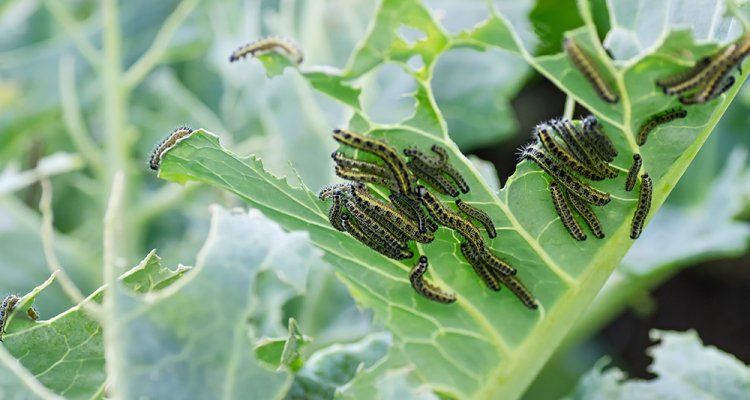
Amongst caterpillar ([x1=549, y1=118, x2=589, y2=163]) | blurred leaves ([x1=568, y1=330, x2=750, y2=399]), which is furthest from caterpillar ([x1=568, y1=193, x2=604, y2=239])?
blurred leaves ([x1=568, y1=330, x2=750, y2=399])

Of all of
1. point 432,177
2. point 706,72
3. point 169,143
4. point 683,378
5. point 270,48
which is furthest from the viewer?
point 683,378

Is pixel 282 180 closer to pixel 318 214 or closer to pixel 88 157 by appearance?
pixel 318 214

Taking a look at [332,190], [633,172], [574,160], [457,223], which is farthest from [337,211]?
[633,172]

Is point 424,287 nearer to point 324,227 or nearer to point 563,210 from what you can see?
point 324,227

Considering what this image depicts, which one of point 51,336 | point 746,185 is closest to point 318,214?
point 51,336

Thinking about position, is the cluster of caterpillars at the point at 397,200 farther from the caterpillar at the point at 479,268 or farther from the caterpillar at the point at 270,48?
the caterpillar at the point at 270,48

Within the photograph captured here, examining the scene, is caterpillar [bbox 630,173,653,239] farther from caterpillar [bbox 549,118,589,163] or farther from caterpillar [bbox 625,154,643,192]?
caterpillar [bbox 549,118,589,163]
